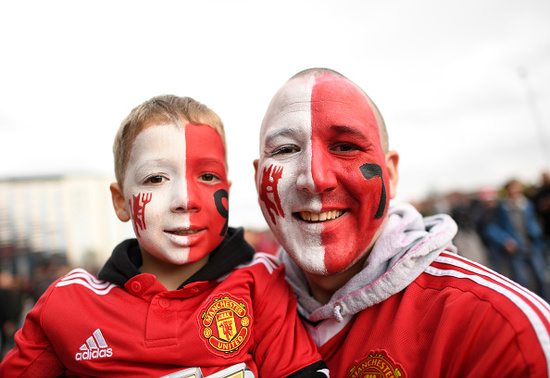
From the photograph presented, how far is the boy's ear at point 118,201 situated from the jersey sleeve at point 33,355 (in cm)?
51

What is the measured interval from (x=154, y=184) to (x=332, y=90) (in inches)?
38.5

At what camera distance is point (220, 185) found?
6.19ft

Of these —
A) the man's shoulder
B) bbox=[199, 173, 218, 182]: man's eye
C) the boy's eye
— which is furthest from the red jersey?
the boy's eye

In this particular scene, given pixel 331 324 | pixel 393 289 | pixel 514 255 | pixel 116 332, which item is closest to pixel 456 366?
pixel 393 289

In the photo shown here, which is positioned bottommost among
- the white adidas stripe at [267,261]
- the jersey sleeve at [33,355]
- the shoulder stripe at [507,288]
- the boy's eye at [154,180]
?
the jersey sleeve at [33,355]

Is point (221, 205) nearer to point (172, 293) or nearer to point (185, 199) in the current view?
point (185, 199)

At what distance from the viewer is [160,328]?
1.58 metres

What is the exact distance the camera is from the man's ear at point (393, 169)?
1.84 m

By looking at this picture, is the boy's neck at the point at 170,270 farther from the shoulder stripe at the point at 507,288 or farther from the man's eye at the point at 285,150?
the shoulder stripe at the point at 507,288

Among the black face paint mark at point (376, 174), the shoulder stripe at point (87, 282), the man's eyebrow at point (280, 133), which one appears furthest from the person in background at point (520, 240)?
the shoulder stripe at point (87, 282)

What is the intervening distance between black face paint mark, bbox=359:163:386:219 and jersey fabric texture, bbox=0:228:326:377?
25.0 inches

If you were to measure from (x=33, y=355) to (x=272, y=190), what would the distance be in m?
1.32

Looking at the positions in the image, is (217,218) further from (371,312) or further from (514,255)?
(514,255)

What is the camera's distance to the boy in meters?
1.56
